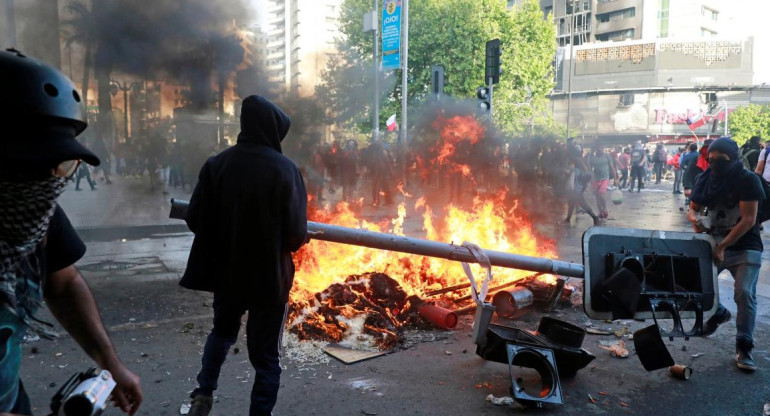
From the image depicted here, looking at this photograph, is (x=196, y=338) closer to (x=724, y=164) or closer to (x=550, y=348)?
(x=550, y=348)

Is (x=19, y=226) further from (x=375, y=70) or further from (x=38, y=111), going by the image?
(x=375, y=70)

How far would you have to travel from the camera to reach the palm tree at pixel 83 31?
26.3ft

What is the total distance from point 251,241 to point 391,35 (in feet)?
57.7

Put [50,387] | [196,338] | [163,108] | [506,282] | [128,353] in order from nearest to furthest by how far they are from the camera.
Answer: [50,387]
[128,353]
[196,338]
[506,282]
[163,108]

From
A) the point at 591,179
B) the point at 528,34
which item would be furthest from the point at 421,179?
the point at 528,34

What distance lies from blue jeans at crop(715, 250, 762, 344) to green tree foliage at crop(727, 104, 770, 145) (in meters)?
49.2

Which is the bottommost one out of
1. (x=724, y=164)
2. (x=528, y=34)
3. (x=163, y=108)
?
(x=724, y=164)

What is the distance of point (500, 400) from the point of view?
3631 millimetres

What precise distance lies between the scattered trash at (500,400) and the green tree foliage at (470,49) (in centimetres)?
1393

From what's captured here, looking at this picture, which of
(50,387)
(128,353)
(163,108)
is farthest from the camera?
(163,108)

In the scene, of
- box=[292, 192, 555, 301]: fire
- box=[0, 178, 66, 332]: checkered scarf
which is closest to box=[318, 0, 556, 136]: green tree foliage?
box=[292, 192, 555, 301]: fire

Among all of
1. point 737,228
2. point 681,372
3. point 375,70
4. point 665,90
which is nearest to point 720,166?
point 737,228

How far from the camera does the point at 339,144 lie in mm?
14305

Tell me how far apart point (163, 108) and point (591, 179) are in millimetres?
9601
